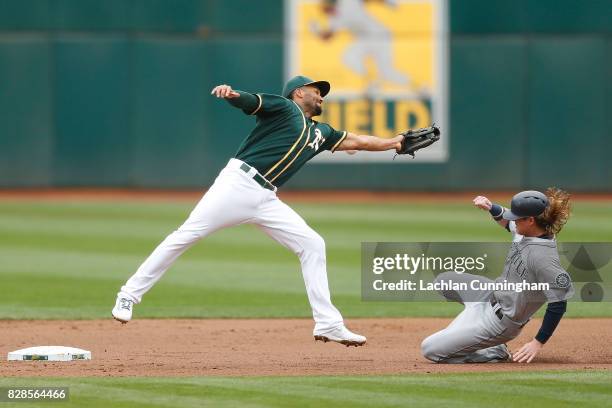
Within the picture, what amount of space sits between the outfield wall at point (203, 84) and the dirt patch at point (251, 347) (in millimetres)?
12275

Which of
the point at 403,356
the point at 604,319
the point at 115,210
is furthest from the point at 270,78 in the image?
the point at 403,356

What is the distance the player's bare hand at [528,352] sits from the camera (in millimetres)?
7016

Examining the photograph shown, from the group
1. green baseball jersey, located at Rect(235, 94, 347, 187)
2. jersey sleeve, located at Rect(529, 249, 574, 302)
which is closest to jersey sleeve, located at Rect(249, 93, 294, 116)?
green baseball jersey, located at Rect(235, 94, 347, 187)

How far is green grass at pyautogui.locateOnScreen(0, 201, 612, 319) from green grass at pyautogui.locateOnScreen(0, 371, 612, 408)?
346 centimetres

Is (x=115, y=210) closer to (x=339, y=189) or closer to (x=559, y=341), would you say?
(x=339, y=189)

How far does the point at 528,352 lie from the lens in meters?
7.09

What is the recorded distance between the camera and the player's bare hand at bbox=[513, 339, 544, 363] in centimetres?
702

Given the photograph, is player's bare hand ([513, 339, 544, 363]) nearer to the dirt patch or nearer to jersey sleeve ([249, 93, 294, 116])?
the dirt patch

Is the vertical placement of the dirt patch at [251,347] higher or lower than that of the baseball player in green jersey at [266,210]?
lower

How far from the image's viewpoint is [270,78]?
21.8 m

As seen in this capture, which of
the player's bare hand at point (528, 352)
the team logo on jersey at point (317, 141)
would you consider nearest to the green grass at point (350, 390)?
the player's bare hand at point (528, 352)

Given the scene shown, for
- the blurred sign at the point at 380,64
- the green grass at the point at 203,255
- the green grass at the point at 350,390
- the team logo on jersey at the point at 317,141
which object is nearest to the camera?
the green grass at the point at 350,390

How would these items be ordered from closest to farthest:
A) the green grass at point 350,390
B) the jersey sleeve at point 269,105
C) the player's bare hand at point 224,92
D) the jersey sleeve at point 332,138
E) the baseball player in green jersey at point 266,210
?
the green grass at point 350,390, the player's bare hand at point 224,92, the jersey sleeve at point 269,105, the baseball player in green jersey at point 266,210, the jersey sleeve at point 332,138

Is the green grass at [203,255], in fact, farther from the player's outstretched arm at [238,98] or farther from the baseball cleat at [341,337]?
the player's outstretched arm at [238,98]
